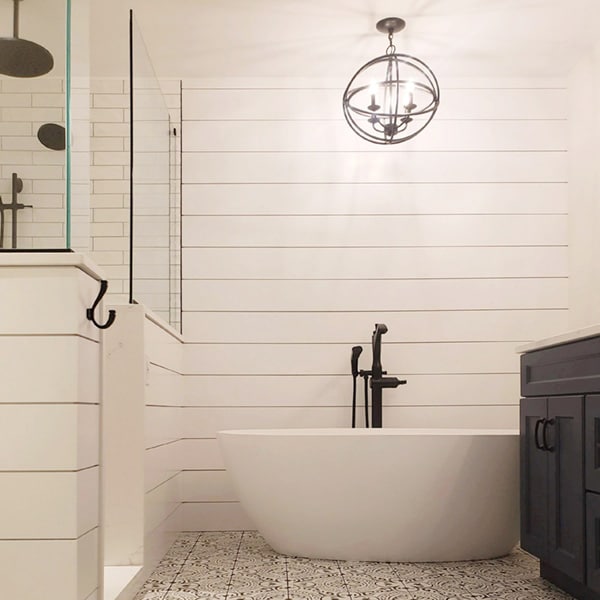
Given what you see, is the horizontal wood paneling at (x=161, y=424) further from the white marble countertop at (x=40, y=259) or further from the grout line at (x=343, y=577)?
the white marble countertop at (x=40, y=259)

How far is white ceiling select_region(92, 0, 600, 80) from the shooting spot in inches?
126

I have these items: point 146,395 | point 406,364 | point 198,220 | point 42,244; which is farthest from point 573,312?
point 42,244

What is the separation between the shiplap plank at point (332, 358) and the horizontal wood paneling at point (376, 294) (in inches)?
7.2

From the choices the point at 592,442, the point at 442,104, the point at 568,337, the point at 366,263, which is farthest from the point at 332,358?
the point at 592,442

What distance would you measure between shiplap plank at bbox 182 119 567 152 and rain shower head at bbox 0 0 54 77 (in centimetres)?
217

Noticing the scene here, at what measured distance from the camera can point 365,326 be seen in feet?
12.6

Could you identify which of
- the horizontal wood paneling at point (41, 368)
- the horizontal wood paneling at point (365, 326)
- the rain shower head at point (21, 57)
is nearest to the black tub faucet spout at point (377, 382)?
the horizontal wood paneling at point (365, 326)

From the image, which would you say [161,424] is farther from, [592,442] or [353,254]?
[592,442]

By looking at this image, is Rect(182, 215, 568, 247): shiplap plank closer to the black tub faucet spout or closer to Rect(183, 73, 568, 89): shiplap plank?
the black tub faucet spout

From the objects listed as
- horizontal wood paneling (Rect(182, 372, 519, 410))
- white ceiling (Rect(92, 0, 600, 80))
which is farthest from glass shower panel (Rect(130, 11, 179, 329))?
horizontal wood paneling (Rect(182, 372, 519, 410))

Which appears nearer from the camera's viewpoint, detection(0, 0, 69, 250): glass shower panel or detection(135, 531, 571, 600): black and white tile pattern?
detection(0, 0, 69, 250): glass shower panel

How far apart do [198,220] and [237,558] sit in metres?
1.63

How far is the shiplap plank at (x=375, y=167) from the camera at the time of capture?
3.90 m

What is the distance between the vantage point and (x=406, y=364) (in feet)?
12.6
